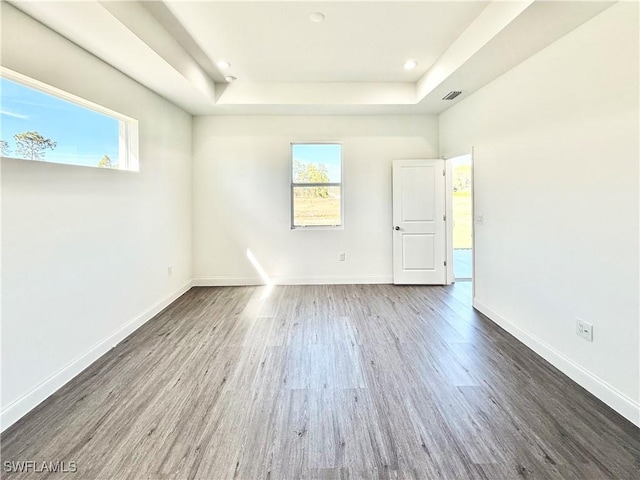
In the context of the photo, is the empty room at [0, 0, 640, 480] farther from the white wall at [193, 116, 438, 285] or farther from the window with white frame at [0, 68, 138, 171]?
the white wall at [193, 116, 438, 285]

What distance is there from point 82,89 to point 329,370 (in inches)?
120

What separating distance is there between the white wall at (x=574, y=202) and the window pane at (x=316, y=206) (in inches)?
90.0

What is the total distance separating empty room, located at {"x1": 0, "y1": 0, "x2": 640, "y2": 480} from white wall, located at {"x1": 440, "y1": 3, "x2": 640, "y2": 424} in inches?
0.7

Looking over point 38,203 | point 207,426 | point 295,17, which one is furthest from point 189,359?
point 295,17

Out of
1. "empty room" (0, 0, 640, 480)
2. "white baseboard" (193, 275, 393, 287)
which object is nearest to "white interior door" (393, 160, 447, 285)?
"white baseboard" (193, 275, 393, 287)

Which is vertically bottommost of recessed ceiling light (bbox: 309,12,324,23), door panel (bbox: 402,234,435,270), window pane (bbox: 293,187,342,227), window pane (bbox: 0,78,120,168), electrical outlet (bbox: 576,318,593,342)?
electrical outlet (bbox: 576,318,593,342)

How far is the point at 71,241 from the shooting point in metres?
2.41

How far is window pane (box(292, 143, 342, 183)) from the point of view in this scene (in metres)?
4.93

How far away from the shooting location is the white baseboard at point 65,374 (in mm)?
1882

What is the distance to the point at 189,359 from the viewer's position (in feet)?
8.77

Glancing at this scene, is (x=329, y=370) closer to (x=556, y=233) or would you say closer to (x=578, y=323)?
(x=578, y=323)

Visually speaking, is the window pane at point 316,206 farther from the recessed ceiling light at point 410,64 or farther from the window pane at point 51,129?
the window pane at point 51,129

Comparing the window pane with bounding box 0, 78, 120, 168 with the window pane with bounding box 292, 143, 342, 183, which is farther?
the window pane with bounding box 292, 143, 342, 183

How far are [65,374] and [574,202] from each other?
403 centimetres
